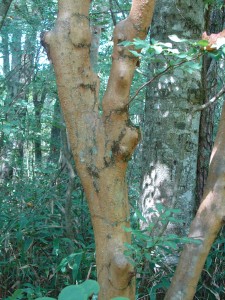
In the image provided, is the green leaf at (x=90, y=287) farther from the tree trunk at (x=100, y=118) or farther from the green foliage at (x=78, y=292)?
the tree trunk at (x=100, y=118)

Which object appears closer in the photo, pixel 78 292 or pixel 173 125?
pixel 78 292

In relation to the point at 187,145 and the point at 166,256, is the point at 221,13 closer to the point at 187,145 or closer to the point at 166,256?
the point at 187,145

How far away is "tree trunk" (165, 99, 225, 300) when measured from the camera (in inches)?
77.4

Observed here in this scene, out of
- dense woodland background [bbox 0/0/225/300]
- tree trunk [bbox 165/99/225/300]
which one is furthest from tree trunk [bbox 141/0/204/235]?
tree trunk [bbox 165/99/225/300]

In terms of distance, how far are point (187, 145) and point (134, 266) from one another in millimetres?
1321

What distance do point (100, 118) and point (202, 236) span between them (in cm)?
72

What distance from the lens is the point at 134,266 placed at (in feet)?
5.68

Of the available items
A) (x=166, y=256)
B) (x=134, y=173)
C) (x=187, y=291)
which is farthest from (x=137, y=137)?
(x=134, y=173)

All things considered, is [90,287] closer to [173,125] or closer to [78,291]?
[78,291]

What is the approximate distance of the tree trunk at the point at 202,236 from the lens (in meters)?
1.96

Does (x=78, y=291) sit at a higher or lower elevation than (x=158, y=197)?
higher

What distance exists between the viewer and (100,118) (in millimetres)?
1721

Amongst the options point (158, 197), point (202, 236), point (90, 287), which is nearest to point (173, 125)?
point (158, 197)

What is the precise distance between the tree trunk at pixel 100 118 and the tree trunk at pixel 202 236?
35cm
